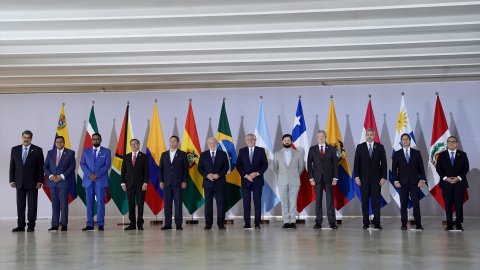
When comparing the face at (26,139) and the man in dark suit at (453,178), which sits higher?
the face at (26,139)

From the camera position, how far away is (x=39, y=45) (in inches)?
343

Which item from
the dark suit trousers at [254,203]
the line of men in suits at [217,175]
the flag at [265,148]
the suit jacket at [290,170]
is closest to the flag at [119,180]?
the line of men in suits at [217,175]

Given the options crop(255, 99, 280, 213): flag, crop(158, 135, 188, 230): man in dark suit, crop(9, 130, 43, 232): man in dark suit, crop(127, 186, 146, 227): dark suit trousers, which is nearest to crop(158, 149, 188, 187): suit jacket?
crop(158, 135, 188, 230): man in dark suit

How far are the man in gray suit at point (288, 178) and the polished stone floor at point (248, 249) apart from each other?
0.33 meters

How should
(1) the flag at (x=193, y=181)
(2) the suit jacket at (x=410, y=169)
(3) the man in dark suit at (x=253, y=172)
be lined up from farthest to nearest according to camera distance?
1. (1) the flag at (x=193, y=181)
2. (3) the man in dark suit at (x=253, y=172)
3. (2) the suit jacket at (x=410, y=169)

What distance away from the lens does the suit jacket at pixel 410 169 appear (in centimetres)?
840

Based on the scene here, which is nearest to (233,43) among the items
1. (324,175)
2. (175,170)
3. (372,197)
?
(175,170)

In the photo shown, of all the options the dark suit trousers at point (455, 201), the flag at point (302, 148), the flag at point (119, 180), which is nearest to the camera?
the dark suit trousers at point (455, 201)

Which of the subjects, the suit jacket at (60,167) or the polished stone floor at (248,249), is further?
the suit jacket at (60,167)

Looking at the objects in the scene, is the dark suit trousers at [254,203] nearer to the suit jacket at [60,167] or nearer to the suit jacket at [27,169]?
the suit jacket at [60,167]

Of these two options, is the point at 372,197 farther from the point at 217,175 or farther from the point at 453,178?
the point at 217,175

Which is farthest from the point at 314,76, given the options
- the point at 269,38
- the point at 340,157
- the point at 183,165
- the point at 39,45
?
the point at 39,45

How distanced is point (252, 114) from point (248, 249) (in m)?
5.57

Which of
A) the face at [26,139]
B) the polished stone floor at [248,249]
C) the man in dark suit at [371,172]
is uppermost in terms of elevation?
the face at [26,139]
